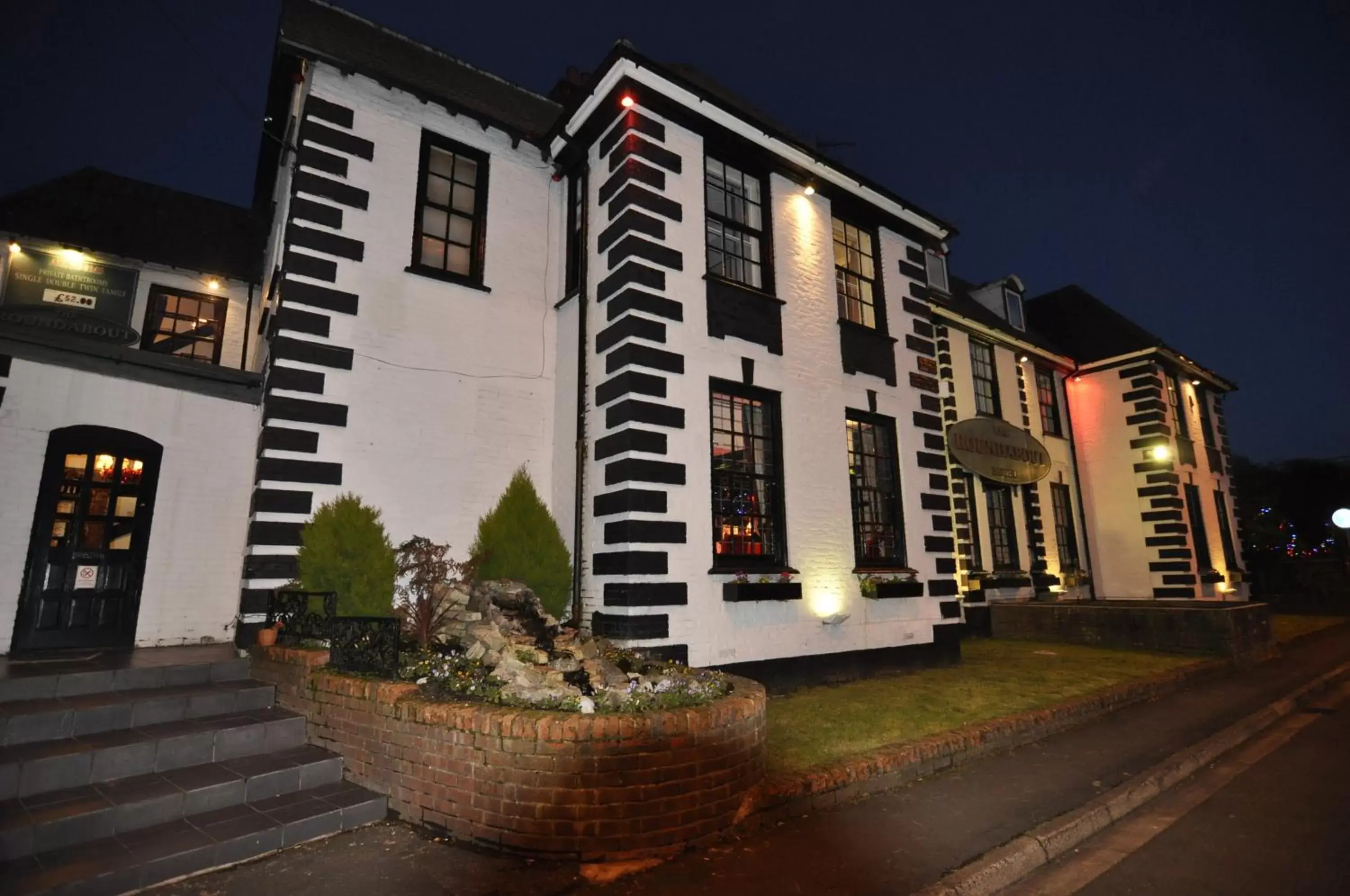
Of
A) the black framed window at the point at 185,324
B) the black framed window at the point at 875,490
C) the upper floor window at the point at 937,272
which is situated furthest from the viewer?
the upper floor window at the point at 937,272

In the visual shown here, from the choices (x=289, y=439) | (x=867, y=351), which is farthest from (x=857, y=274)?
(x=289, y=439)

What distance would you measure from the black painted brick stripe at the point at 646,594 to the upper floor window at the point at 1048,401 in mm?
16117

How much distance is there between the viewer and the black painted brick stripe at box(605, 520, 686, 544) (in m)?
7.46

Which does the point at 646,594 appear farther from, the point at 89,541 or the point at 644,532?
the point at 89,541

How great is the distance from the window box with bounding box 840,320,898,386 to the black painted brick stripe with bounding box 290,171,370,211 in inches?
293

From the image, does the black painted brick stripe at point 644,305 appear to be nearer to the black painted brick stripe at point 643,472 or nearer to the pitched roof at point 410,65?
the black painted brick stripe at point 643,472

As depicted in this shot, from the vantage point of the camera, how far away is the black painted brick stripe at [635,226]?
8336 mm

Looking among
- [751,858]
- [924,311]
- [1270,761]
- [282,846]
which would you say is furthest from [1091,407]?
[282,846]

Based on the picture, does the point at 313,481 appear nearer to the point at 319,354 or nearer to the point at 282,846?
the point at 319,354

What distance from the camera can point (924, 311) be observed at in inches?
480

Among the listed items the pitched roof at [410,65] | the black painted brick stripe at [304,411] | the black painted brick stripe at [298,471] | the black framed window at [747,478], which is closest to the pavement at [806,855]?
the black framed window at [747,478]

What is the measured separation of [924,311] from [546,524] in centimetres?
850

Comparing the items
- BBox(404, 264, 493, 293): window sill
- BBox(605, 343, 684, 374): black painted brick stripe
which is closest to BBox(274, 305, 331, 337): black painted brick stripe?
BBox(404, 264, 493, 293): window sill

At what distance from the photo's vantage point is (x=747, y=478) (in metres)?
8.90
